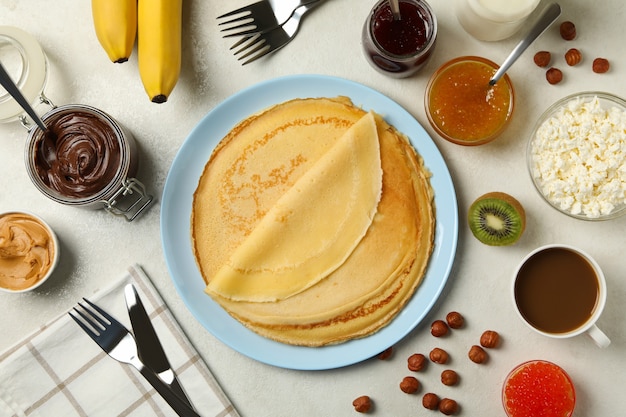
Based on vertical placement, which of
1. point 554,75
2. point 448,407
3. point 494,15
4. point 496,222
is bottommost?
point 448,407

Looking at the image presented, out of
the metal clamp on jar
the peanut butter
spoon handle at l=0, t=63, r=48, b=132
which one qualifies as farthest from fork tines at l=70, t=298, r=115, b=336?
spoon handle at l=0, t=63, r=48, b=132

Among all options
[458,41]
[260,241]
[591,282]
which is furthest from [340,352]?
[458,41]

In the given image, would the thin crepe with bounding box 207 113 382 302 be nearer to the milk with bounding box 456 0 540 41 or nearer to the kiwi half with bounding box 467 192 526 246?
the kiwi half with bounding box 467 192 526 246

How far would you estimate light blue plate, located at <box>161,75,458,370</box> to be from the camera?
1.85 m

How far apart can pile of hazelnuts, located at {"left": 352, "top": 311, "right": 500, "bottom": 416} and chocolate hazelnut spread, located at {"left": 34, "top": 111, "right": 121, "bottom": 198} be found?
1.05 meters

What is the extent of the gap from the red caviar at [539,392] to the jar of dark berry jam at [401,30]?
1.04 metres

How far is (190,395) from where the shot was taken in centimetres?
193

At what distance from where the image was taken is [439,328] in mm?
1870

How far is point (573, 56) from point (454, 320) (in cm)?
93

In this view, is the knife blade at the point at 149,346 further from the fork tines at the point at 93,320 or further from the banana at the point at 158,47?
the banana at the point at 158,47

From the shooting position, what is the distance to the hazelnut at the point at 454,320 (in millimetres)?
1869

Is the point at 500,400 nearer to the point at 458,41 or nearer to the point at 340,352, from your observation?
the point at 340,352

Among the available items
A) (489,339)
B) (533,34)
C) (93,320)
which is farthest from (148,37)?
(489,339)

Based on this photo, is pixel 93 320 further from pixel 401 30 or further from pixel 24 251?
pixel 401 30
